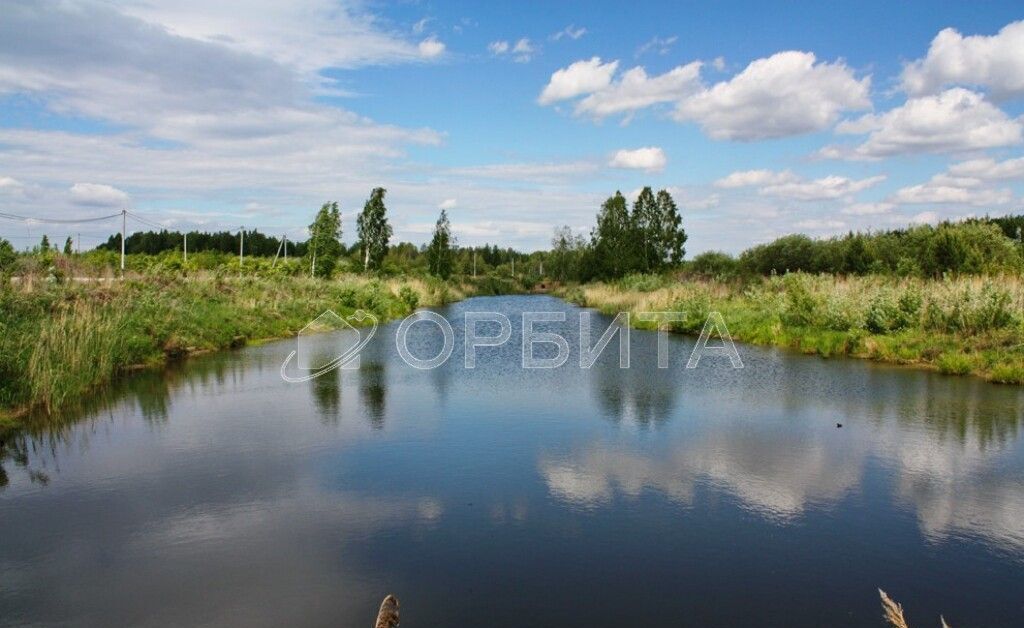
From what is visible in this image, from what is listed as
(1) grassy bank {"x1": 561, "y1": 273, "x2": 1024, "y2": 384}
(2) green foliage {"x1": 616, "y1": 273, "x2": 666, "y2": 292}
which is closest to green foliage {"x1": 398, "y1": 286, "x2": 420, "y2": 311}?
(2) green foliage {"x1": 616, "y1": 273, "x2": 666, "y2": 292}

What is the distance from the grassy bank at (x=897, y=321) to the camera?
15473 millimetres

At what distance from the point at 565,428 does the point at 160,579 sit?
6.08 m

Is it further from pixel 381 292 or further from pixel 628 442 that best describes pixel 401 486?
pixel 381 292

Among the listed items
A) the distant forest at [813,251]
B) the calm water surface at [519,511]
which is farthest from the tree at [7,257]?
the distant forest at [813,251]

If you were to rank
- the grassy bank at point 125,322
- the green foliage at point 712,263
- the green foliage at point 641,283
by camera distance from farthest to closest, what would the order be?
the green foliage at point 712,263
the green foliage at point 641,283
the grassy bank at point 125,322

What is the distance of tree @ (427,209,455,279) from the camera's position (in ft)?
184

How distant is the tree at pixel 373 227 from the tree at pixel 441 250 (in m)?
8.48

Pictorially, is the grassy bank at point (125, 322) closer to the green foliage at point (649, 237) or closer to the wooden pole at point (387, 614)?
the wooden pole at point (387, 614)

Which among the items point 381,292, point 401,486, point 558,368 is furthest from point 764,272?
point 401,486

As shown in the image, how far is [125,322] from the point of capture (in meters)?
16.3

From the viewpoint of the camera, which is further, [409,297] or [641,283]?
[409,297]

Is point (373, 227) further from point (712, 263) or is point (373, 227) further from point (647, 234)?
point (712, 263)

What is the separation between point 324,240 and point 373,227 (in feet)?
22.1

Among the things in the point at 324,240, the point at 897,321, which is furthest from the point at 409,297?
the point at 897,321
